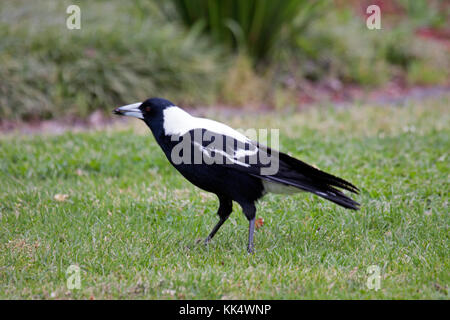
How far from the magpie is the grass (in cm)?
42

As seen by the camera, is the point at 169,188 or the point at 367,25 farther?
the point at 367,25

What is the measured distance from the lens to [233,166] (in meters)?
3.74

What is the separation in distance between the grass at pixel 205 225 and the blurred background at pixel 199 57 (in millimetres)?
1616

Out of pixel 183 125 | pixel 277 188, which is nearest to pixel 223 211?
Answer: pixel 277 188

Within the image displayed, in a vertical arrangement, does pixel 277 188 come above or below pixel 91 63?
below

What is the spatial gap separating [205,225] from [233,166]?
89cm

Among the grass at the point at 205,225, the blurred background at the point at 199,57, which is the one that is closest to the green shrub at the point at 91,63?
the blurred background at the point at 199,57

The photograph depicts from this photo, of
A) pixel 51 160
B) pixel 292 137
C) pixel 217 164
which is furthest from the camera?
pixel 292 137

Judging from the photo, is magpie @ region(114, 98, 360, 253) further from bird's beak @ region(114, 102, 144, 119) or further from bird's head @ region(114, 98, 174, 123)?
bird's beak @ region(114, 102, 144, 119)

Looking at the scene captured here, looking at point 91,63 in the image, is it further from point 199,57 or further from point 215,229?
point 215,229
